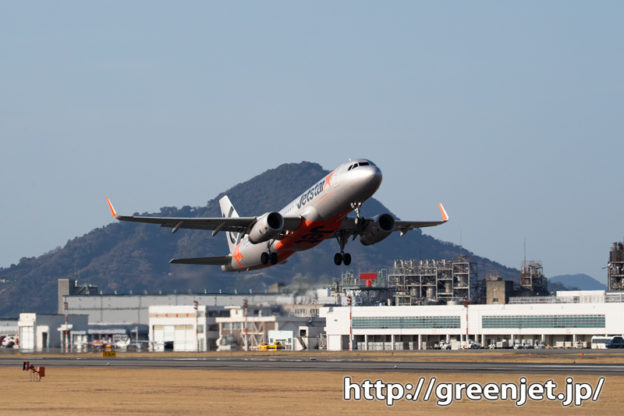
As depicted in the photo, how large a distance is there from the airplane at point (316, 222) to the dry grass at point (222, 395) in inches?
386

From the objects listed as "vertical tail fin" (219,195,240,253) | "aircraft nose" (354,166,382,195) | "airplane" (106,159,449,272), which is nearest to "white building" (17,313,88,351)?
"vertical tail fin" (219,195,240,253)

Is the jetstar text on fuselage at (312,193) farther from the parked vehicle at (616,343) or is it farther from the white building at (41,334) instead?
the white building at (41,334)

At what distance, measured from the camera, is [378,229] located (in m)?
74.3

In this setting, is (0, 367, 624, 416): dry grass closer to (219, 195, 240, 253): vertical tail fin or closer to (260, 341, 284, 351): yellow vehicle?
(219, 195, 240, 253): vertical tail fin

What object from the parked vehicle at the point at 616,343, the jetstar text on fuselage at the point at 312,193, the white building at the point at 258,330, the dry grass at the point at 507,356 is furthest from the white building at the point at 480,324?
the jetstar text on fuselage at the point at 312,193

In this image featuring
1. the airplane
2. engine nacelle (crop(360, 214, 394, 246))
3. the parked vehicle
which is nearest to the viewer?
the airplane

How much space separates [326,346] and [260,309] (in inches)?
539

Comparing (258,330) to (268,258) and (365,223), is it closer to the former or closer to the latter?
(268,258)

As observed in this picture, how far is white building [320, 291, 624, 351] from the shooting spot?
17362 centimetres

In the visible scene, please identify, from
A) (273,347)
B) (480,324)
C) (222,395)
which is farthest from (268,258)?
(480,324)

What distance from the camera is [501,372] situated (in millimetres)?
72875

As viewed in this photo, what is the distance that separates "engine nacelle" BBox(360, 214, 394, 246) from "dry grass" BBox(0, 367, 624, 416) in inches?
389

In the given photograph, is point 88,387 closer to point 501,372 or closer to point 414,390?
point 414,390

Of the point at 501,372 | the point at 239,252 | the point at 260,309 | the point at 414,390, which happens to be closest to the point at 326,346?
the point at 260,309
